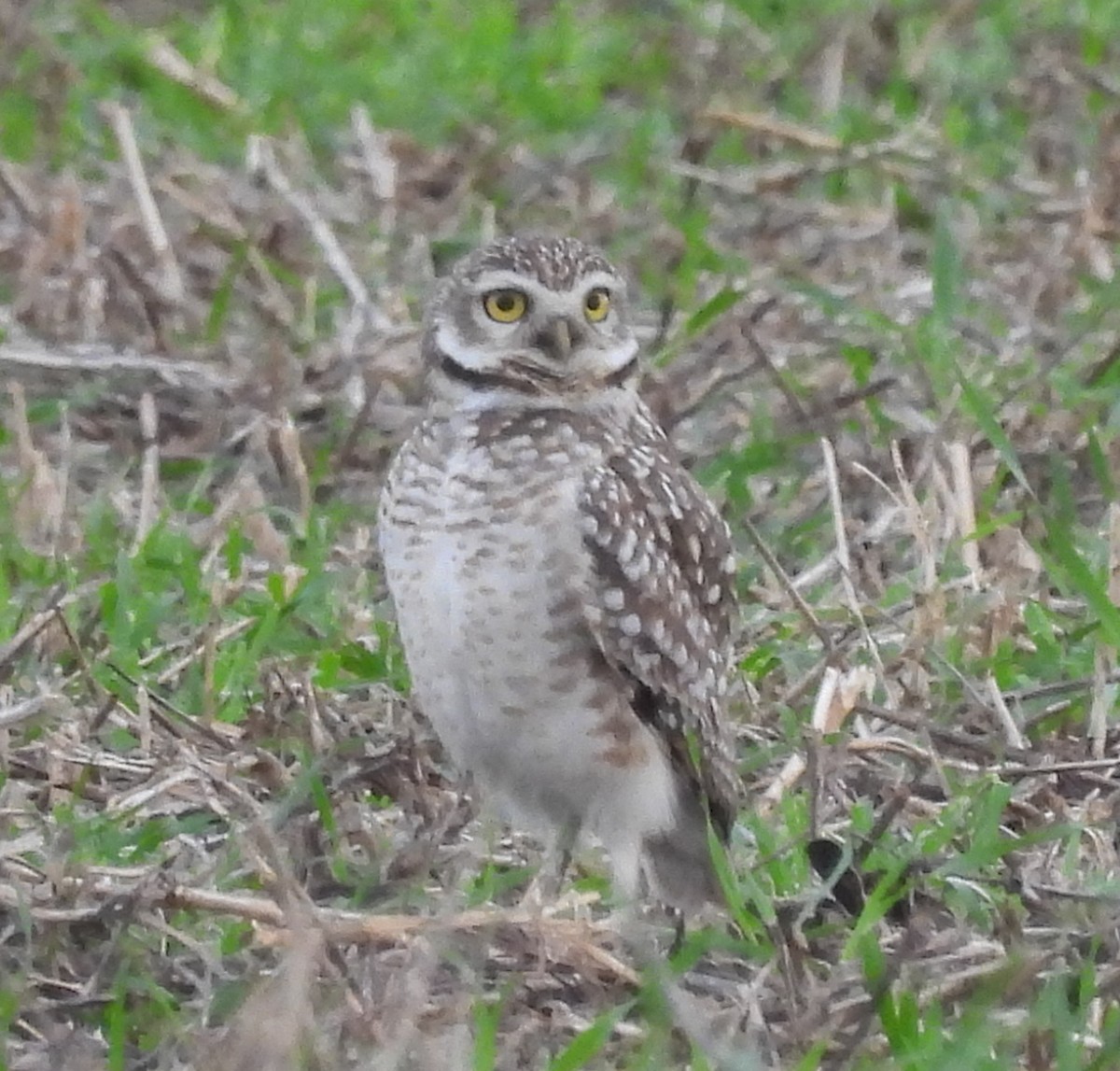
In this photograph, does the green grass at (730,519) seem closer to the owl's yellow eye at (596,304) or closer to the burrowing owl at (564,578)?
the burrowing owl at (564,578)

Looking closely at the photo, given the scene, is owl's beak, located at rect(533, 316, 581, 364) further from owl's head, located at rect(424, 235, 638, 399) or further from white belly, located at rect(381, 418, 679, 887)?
white belly, located at rect(381, 418, 679, 887)

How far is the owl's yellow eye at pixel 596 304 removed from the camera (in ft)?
14.7

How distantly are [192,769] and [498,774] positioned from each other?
0.47 m

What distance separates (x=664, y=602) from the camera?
4301 mm

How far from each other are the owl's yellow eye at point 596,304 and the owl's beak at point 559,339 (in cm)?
5

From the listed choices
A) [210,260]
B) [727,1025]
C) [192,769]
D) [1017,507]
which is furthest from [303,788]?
[210,260]

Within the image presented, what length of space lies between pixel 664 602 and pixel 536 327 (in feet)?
1.63

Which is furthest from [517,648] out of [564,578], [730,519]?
[730,519]

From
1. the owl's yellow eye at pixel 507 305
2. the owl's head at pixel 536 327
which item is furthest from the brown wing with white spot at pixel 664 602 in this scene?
the owl's yellow eye at pixel 507 305

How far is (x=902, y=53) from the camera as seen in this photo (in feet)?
29.3

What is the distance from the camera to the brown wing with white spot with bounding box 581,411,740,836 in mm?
4215

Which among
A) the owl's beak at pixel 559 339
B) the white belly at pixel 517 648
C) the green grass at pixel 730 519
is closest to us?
the green grass at pixel 730 519

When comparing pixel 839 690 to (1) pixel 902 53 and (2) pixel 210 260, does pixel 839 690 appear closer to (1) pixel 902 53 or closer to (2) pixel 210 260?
(2) pixel 210 260

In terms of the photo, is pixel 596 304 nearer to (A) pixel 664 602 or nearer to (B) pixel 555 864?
(A) pixel 664 602
